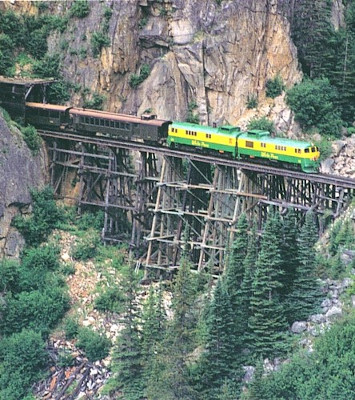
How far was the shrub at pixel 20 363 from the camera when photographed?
53000 mm

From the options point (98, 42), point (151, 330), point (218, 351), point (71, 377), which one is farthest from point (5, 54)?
point (218, 351)

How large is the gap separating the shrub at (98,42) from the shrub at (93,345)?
675 inches

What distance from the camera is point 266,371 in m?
47.5

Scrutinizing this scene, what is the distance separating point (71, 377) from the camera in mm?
53312

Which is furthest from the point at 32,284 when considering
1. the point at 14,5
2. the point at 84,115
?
the point at 14,5

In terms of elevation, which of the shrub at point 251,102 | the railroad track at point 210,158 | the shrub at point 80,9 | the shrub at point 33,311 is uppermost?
the shrub at point 80,9

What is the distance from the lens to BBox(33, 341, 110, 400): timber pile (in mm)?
52375

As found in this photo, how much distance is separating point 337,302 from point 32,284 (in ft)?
51.1

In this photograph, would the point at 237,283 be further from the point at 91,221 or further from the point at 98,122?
the point at 98,122

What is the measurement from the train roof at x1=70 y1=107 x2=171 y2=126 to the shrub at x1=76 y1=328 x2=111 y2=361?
11.2 metres

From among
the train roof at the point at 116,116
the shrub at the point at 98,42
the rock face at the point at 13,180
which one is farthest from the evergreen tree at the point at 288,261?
the shrub at the point at 98,42

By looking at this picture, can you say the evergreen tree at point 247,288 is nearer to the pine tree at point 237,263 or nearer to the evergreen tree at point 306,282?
the pine tree at point 237,263

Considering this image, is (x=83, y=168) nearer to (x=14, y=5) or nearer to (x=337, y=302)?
(x=14, y=5)

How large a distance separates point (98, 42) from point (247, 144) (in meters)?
12.2
